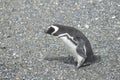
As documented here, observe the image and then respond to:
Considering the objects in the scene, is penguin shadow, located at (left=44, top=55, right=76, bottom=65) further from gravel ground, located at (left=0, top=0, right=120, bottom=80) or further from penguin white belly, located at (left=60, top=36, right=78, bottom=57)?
penguin white belly, located at (left=60, top=36, right=78, bottom=57)

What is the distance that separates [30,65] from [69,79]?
900 millimetres

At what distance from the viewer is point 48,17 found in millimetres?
8906

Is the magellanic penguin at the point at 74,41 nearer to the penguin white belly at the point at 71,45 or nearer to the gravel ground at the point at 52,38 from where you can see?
the penguin white belly at the point at 71,45

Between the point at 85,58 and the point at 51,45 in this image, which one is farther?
the point at 51,45

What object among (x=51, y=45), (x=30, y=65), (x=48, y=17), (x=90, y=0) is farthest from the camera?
(x=90, y=0)

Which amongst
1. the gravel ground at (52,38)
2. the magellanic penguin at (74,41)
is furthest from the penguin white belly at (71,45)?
the gravel ground at (52,38)

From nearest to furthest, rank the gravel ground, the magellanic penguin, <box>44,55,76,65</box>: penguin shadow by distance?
the magellanic penguin < the gravel ground < <box>44,55,76,65</box>: penguin shadow

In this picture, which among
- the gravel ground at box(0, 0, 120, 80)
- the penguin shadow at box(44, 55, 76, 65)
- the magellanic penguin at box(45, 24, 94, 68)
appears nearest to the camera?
→ the magellanic penguin at box(45, 24, 94, 68)

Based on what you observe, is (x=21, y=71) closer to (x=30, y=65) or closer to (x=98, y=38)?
(x=30, y=65)

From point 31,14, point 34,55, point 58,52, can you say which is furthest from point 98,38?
point 31,14

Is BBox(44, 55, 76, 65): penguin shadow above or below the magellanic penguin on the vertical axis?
below

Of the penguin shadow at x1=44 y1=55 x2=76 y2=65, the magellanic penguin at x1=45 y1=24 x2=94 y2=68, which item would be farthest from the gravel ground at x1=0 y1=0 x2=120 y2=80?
the magellanic penguin at x1=45 y1=24 x2=94 y2=68

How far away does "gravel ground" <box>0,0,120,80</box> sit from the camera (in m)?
6.94

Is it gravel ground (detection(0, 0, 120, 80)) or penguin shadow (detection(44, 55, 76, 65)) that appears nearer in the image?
gravel ground (detection(0, 0, 120, 80))
